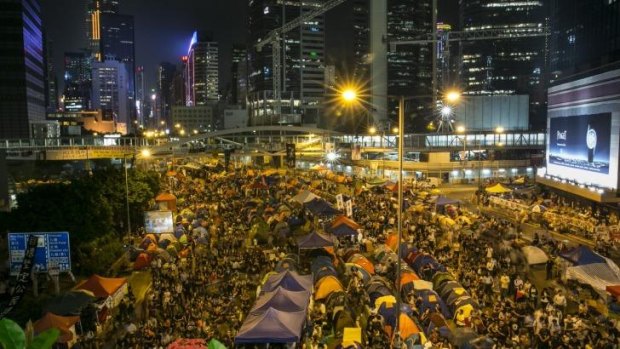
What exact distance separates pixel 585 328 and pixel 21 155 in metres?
49.1

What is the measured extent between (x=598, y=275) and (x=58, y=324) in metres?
14.8

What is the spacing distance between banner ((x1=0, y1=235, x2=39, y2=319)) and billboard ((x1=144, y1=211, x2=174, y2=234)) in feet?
20.6

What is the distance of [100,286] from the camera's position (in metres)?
15.7

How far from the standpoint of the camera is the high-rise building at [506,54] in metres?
140

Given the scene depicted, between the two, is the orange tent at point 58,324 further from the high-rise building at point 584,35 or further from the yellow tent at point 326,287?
the high-rise building at point 584,35

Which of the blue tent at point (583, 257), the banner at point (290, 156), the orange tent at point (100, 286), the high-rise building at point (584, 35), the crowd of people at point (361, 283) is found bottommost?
the crowd of people at point (361, 283)

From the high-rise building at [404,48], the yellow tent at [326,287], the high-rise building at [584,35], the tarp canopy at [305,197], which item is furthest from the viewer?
the high-rise building at [404,48]

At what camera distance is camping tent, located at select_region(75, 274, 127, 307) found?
51.0 feet

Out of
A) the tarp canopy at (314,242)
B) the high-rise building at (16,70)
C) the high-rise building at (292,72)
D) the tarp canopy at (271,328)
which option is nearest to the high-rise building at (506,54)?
the high-rise building at (292,72)

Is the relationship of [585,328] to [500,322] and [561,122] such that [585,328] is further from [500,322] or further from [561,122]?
[561,122]

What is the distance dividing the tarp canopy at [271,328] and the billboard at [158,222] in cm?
1151

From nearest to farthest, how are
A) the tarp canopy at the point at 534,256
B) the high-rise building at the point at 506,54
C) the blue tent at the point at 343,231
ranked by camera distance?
1. the tarp canopy at the point at 534,256
2. the blue tent at the point at 343,231
3. the high-rise building at the point at 506,54

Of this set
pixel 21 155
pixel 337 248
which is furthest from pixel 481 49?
pixel 337 248

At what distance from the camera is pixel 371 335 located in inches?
510
